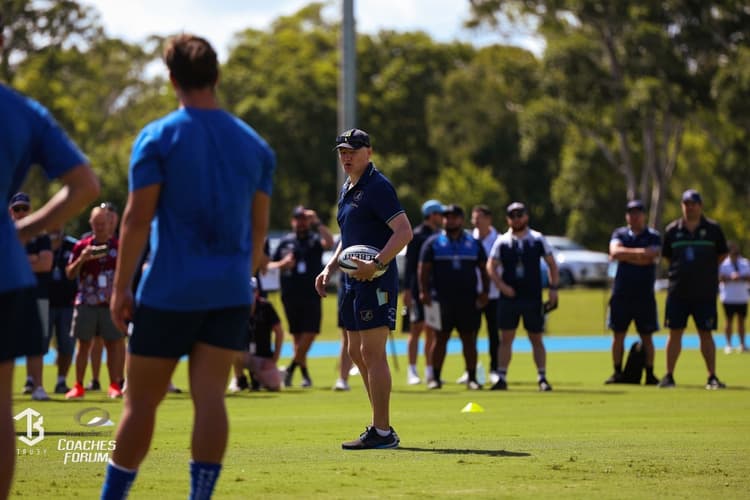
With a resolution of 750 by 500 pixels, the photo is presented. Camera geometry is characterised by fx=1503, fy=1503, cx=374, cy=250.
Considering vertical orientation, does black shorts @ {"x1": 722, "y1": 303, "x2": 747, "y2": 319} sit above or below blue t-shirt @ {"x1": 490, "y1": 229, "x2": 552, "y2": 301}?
below

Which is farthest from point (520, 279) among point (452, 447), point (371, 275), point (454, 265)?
point (371, 275)

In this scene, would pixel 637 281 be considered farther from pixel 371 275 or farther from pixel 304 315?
pixel 371 275

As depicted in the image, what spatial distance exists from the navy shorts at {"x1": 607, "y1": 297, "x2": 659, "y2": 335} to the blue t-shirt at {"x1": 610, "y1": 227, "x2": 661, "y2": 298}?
8 cm

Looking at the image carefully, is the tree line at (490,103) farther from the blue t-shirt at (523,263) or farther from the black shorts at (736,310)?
the blue t-shirt at (523,263)

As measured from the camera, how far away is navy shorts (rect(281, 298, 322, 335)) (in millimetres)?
20094

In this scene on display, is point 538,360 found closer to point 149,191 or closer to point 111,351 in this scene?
point 111,351

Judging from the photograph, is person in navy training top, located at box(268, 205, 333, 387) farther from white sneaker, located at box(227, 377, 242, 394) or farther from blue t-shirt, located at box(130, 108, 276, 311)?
blue t-shirt, located at box(130, 108, 276, 311)

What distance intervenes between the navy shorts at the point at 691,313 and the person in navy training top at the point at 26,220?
509 inches

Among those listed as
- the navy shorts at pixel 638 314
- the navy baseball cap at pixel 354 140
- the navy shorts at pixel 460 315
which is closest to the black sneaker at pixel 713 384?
the navy shorts at pixel 638 314

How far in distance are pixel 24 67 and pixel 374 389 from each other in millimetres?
54907

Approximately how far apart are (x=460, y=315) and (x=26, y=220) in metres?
12.8

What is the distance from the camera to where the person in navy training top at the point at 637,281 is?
63.2 ft

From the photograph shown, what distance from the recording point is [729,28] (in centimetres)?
5681

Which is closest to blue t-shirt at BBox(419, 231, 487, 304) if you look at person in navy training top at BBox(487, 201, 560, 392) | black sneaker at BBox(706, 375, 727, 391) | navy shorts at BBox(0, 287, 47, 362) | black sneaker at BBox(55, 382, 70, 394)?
person in navy training top at BBox(487, 201, 560, 392)
